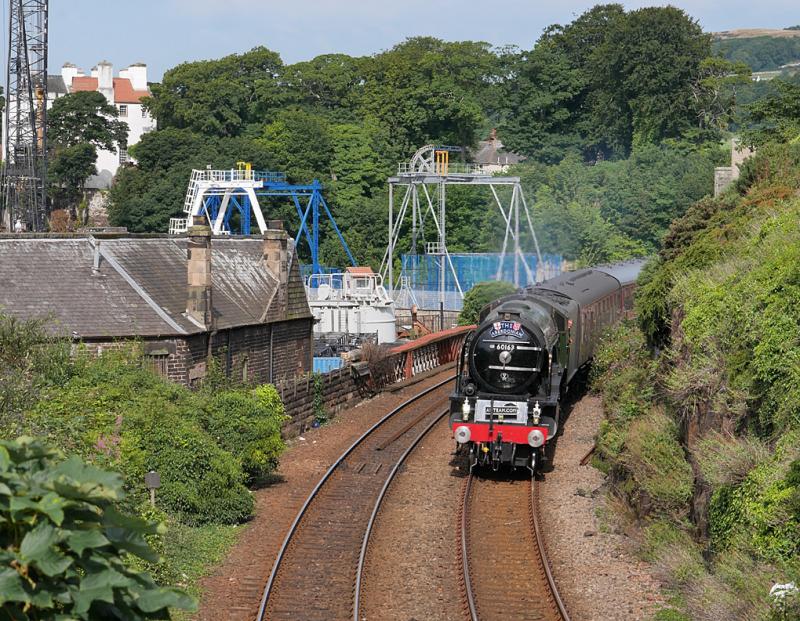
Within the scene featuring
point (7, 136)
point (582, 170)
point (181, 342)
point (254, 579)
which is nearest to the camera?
point (254, 579)

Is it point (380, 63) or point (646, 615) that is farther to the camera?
point (380, 63)

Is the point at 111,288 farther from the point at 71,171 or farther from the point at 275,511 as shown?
the point at 71,171

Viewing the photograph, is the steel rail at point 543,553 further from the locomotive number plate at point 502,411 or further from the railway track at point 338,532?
the railway track at point 338,532

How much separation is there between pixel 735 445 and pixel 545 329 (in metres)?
7.64

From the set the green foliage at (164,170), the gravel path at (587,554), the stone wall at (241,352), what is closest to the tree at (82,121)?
the green foliage at (164,170)

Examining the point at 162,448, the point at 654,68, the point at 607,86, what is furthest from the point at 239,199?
the point at 162,448

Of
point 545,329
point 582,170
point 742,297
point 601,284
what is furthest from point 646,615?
point 582,170

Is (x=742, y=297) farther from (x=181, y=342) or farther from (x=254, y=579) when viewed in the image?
(x=181, y=342)

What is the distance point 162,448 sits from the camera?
58.9 ft

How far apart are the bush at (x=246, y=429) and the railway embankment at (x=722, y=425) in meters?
6.40

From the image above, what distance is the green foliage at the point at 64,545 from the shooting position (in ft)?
17.2

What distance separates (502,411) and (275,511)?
15.1ft

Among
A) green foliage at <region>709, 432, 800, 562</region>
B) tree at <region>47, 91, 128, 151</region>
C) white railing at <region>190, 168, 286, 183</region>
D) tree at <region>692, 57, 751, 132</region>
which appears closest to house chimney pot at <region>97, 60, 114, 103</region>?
tree at <region>47, 91, 128, 151</region>

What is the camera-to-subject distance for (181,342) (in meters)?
23.8
